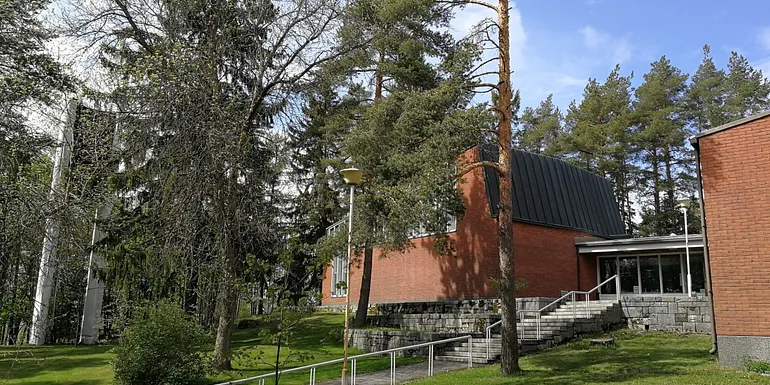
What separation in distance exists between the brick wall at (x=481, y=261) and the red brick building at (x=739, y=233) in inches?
351

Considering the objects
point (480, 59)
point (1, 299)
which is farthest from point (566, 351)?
point (1, 299)

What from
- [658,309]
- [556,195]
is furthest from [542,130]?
[658,309]

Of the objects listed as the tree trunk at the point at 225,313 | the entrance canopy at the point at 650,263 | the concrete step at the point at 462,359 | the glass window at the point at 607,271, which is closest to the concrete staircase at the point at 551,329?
the concrete step at the point at 462,359

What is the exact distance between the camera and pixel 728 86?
3247cm

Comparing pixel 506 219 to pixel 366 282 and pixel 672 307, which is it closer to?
pixel 672 307

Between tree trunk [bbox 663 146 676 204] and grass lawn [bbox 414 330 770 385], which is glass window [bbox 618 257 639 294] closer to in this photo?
grass lawn [bbox 414 330 770 385]

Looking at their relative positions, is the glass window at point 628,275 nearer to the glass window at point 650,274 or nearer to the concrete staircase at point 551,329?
the glass window at point 650,274

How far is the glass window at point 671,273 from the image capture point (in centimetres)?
2006

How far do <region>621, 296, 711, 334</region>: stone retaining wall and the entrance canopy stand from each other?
9.01ft

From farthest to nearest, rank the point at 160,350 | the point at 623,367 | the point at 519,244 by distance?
1. the point at 519,244
2. the point at 623,367
3. the point at 160,350

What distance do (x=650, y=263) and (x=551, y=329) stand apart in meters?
7.07

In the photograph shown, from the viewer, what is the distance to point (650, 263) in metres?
20.8

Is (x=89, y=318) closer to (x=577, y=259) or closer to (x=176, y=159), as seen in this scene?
(x=176, y=159)

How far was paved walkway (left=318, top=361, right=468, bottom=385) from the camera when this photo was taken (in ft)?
39.6
